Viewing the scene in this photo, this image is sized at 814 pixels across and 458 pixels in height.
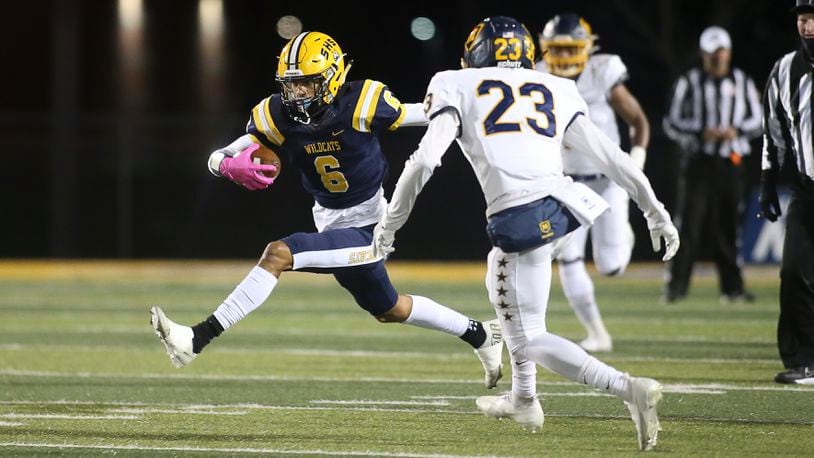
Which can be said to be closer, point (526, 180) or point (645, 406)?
point (645, 406)

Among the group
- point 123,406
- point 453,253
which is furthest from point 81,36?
point 123,406

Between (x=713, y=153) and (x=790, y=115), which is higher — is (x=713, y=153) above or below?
below

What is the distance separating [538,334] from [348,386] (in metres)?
1.86

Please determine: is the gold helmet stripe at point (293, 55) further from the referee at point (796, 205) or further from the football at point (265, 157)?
the referee at point (796, 205)

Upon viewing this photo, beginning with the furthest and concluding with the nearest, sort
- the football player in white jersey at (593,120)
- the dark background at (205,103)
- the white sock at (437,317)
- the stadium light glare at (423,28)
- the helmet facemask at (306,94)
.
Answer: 1. the stadium light glare at (423,28)
2. the dark background at (205,103)
3. the football player in white jersey at (593,120)
4. the white sock at (437,317)
5. the helmet facemask at (306,94)

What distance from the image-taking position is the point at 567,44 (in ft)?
24.4

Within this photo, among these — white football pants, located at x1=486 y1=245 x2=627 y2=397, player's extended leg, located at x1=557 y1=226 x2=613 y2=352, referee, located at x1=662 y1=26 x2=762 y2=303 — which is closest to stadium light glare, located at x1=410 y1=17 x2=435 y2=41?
referee, located at x1=662 y1=26 x2=762 y2=303

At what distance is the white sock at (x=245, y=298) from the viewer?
5371 millimetres

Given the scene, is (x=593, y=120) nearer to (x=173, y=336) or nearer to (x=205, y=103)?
(x=173, y=336)

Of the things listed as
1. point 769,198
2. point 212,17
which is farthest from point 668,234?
point 212,17

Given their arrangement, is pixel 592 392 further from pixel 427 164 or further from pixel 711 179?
pixel 711 179

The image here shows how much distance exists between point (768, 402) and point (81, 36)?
2198cm

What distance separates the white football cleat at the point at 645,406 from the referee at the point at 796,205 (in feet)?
6.43

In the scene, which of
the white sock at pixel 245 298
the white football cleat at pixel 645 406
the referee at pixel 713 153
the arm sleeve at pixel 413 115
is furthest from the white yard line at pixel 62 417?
the referee at pixel 713 153
